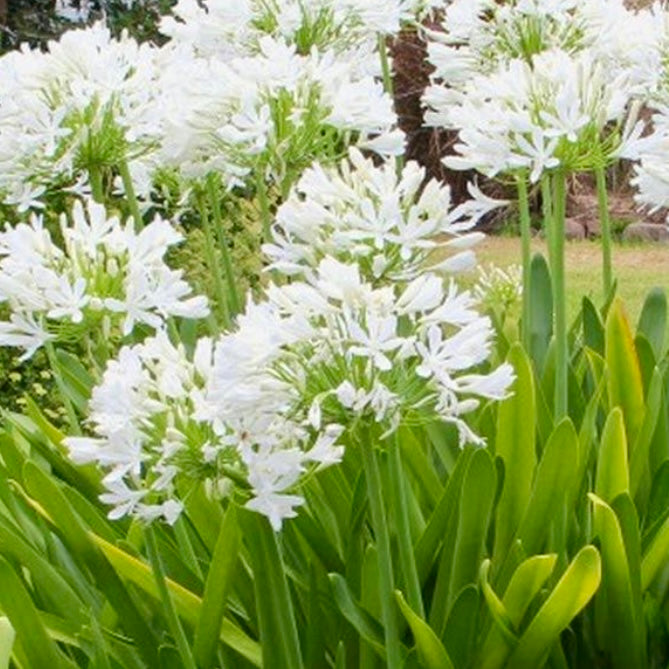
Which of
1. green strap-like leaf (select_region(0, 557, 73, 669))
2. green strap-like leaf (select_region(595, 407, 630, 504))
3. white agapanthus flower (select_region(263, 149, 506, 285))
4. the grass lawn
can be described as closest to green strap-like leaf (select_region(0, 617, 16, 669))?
green strap-like leaf (select_region(0, 557, 73, 669))

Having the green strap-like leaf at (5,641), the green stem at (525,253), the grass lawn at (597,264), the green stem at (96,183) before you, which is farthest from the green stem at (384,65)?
the grass lawn at (597,264)

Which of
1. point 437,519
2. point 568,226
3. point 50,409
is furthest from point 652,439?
point 568,226

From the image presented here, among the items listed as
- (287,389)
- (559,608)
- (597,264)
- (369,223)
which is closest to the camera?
(287,389)

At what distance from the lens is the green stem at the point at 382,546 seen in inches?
67.7

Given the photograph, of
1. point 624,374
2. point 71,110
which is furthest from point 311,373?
point 624,374

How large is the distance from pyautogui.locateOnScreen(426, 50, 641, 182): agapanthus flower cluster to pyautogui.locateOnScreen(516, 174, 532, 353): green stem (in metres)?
0.19

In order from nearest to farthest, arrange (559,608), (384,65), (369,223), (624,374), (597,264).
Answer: (369,223), (559,608), (624,374), (384,65), (597,264)

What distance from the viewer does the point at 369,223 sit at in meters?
1.75

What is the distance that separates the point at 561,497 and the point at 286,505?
707mm

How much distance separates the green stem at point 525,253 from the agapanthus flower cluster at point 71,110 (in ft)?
1.97

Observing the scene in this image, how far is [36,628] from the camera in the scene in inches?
85.0

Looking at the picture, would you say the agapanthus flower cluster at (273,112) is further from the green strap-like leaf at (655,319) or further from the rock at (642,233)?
the rock at (642,233)

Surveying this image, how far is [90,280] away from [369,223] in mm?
405

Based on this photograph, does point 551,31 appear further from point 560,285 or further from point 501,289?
point 501,289
